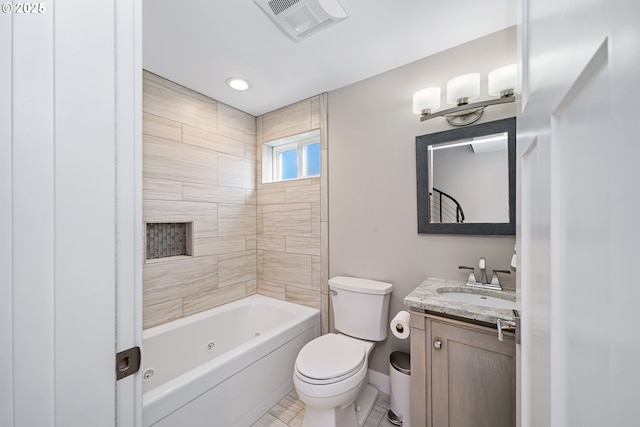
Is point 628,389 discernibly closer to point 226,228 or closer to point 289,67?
point 289,67

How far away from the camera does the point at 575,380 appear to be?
304mm

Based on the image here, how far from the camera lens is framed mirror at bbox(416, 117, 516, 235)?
1477mm

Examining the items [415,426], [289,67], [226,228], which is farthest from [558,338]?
[226,228]

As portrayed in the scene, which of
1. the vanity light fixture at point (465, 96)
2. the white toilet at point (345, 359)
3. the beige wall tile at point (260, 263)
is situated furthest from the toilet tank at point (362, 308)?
the vanity light fixture at point (465, 96)

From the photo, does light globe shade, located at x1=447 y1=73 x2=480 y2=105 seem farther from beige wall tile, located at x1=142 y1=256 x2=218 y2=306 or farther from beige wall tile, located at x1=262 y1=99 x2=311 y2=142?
beige wall tile, located at x1=142 y1=256 x2=218 y2=306

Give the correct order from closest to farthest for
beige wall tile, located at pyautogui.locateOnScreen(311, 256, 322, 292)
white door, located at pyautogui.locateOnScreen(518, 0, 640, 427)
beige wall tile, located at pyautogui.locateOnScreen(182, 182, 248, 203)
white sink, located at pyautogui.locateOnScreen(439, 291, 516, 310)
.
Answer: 1. white door, located at pyautogui.locateOnScreen(518, 0, 640, 427)
2. white sink, located at pyautogui.locateOnScreen(439, 291, 516, 310)
3. beige wall tile, located at pyautogui.locateOnScreen(182, 182, 248, 203)
4. beige wall tile, located at pyautogui.locateOnScreen(311, 256, 322, 292)

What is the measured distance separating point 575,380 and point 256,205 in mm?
2591

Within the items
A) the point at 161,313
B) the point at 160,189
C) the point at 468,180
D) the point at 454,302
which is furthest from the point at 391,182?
the point at 161,313

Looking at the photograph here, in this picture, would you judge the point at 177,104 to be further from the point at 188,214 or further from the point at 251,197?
the point at 251,197

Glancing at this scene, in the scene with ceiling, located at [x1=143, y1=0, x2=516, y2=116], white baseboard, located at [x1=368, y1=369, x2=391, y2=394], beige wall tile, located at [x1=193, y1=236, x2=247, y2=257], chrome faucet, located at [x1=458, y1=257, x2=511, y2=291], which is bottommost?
white baseboard, located at [x1=368, y1=369, x2=391, y2=394]

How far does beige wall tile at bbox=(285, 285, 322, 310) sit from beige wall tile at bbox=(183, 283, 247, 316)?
1.61ft

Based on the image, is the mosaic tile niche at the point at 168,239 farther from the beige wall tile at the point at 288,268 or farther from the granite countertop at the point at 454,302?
the granite countertop at the point at 454,302

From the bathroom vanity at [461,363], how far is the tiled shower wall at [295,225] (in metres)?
1.01

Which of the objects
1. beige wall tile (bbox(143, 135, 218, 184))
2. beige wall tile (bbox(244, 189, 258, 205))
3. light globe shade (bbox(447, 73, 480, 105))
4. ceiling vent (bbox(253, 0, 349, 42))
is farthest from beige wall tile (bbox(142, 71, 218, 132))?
light globe shade (bbox(447, 73, 480, 105))
